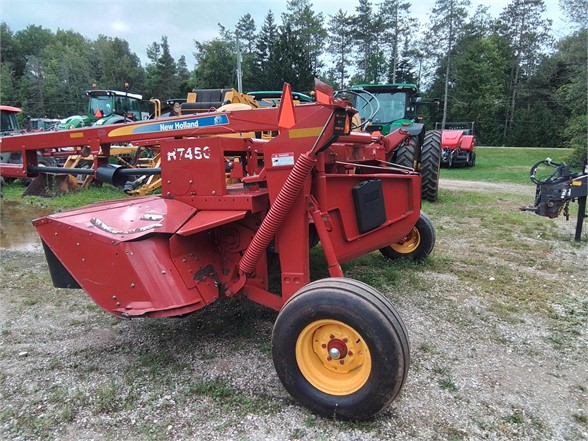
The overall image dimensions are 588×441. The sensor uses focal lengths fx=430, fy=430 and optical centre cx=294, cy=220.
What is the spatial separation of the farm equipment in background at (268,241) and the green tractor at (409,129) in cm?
370

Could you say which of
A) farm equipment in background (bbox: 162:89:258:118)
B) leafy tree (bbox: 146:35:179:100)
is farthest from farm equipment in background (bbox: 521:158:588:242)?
leafy tree (bbox: 146:35:179:100)

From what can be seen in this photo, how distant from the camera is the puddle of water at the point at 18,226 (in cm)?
600

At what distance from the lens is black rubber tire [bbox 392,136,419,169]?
8.12 metres

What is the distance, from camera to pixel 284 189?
2566mm

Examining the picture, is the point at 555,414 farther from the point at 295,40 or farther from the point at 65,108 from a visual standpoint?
the point at 65,108

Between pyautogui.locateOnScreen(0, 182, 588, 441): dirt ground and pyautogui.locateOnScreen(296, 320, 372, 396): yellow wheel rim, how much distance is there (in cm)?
20

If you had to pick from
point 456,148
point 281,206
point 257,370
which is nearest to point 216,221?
point 281,206

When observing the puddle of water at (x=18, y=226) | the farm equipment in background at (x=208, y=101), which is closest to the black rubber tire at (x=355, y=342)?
the puddle of water at (x=18, y=226)

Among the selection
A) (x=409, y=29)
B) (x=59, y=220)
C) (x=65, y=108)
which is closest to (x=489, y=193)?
(x=59, y=220)

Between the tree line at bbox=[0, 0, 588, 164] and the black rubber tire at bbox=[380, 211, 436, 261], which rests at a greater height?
the tree line at bbox=[0, 0, 588, 164]

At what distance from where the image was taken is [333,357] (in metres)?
2.38

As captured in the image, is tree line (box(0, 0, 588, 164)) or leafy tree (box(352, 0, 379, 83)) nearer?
tree line (box(0, 0, 588, 164))

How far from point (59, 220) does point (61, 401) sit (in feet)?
3.84

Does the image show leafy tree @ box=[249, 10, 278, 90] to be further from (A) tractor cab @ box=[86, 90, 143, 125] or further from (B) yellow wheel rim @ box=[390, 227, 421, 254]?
(B) yellow wheel rim @ box=[390, 227, 421, 254]
